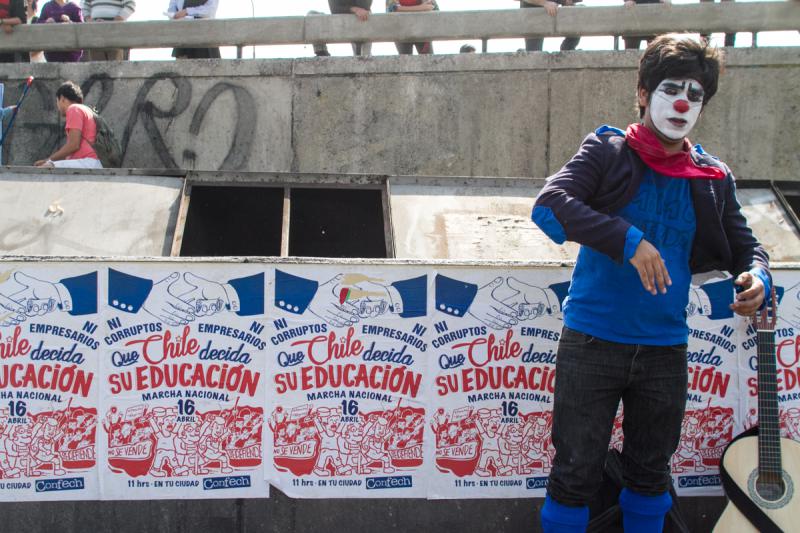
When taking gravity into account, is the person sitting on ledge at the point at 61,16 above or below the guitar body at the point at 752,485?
above

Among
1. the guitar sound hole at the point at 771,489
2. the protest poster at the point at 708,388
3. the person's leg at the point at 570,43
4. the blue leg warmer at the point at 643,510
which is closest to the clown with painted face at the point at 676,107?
the protest poster at the point at 708,388

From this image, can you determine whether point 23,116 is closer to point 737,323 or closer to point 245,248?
point 245,248

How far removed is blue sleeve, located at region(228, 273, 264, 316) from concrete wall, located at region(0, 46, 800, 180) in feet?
12.7

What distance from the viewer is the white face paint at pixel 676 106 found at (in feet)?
10.4

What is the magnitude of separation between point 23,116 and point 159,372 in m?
5.39

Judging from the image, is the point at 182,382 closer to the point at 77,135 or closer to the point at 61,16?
the point at 77,135

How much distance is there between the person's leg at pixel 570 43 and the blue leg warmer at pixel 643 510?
579 centimetres

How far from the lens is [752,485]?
363 centimetres

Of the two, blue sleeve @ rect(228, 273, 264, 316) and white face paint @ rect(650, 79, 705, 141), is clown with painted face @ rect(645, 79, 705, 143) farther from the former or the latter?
blue sleeve @ rect(228, 273, 264, 316)

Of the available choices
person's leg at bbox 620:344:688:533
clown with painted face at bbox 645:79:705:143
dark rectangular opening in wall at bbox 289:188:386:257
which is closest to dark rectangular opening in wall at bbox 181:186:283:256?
dark rectangular opening in wall at bbox 289:188:386:257

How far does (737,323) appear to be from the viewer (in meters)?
4.05

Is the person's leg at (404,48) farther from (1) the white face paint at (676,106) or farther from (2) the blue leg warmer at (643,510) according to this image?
(2) the blue leg warmer at (643,510)

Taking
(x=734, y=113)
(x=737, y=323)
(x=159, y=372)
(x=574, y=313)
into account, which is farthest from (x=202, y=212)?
(x=734, y=113)

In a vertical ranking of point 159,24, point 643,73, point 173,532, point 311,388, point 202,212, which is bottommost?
point 173,532
